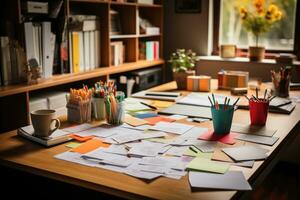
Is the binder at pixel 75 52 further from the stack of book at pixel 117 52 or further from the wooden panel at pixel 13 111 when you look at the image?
the wooden panel at pixel 13 111

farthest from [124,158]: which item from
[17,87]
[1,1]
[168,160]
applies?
[1,1]

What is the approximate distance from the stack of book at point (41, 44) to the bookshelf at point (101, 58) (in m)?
0.05

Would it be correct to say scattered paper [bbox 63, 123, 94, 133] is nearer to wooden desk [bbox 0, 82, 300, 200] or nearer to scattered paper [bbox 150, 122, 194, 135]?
wooden desk [bbox 0, 82, 300, 200]

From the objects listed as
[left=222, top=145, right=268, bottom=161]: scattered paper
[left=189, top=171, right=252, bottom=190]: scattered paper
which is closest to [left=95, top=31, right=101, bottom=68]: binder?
[left=222, top=145, right=268, bottom=161]: scattered paper

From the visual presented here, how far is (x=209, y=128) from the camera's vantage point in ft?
5.94

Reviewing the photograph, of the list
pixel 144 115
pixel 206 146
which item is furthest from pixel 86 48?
pixel 206 146

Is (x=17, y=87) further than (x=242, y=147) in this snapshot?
Yes

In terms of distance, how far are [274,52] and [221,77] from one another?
4.41 ft

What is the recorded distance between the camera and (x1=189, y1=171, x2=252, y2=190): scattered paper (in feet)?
3.84

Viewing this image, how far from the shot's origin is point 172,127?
181 centimetres

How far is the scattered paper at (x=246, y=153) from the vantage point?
141 cm

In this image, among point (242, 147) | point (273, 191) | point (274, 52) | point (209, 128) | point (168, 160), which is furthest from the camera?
point (274, 52)

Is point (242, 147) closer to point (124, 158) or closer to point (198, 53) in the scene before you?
point (124, 158)

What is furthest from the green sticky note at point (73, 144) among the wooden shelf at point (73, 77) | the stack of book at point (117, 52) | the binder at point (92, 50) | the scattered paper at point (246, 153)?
the stack of book at point (117, 52)
